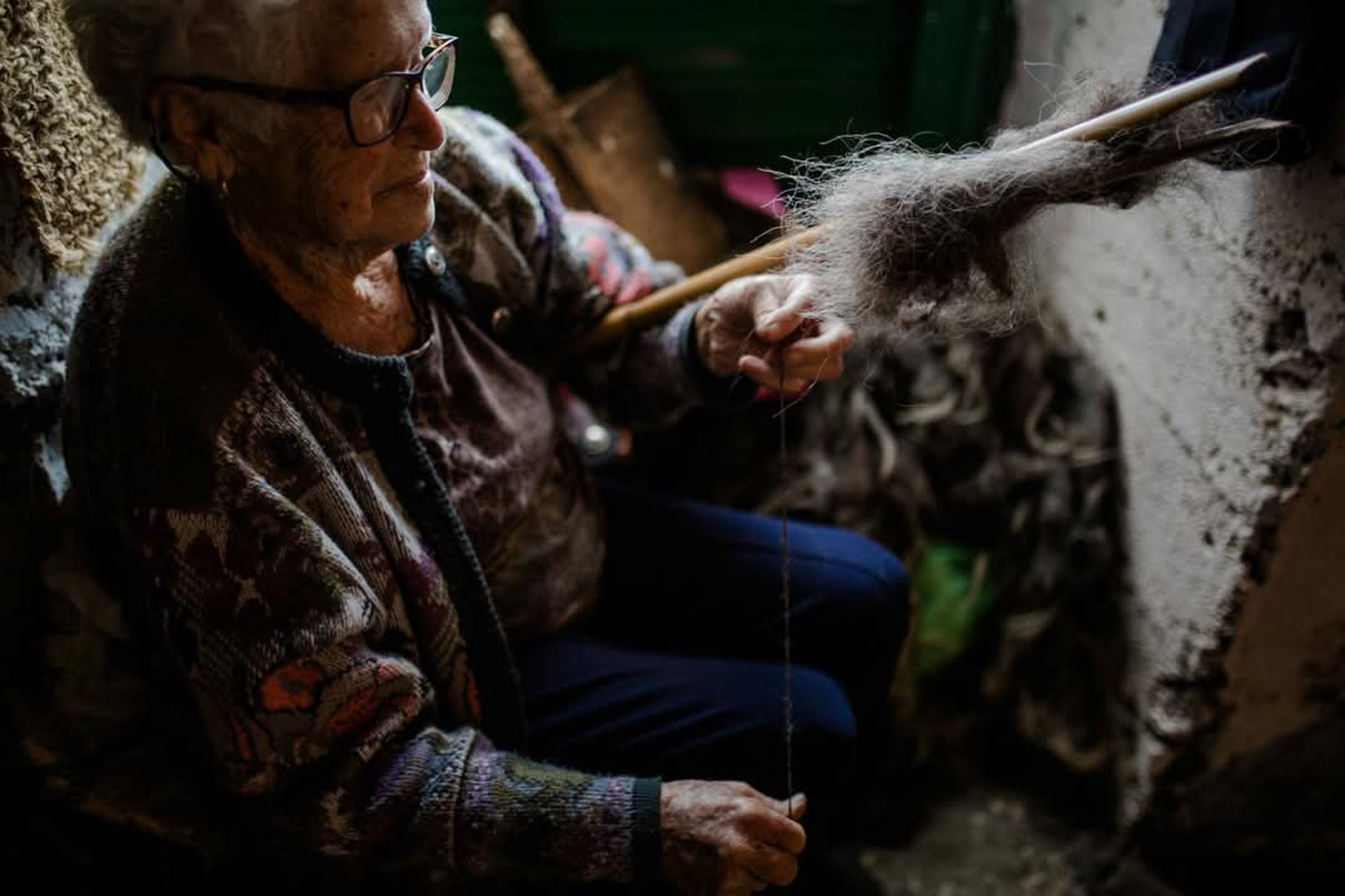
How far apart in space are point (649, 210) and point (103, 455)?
1.27 meters

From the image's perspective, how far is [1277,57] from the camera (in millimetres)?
886

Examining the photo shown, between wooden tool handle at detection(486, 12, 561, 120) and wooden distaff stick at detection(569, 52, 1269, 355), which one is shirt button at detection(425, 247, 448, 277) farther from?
wooden tool handle at detection(486, 12, 561, 120)

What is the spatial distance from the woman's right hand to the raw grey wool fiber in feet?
1.63

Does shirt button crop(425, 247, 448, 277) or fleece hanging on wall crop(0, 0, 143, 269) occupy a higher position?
fleece hanging on wall crop(0, 0, 143, 269)

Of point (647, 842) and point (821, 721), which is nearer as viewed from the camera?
point (647, 842)

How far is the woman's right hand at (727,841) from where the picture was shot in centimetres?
91

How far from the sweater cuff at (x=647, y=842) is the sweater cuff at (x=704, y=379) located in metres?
0.52

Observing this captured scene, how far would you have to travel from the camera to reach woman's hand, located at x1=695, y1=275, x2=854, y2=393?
3.37ft

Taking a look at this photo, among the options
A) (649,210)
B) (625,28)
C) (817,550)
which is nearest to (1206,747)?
(817,550)

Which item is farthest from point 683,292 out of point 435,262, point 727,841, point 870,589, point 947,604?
point 947,604

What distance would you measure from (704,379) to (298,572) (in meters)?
0.57

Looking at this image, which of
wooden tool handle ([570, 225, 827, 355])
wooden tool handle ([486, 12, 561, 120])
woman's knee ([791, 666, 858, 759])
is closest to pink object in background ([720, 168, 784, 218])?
wooden tool handle ([486, 12, 561, 120])

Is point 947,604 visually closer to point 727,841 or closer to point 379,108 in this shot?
point 727,841

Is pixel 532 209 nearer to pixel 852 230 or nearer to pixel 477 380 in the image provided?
pixel 477 380
